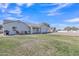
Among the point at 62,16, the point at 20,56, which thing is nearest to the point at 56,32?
the point at 62,16

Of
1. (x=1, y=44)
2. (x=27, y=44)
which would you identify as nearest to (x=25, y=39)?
(x=27, y=44)

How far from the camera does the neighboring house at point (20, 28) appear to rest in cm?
283

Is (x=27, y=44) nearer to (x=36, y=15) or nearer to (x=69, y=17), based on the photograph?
(x=36, y=15)

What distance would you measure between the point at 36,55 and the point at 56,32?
0.97ft

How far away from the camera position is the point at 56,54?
2.83 meters

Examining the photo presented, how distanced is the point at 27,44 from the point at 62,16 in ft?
1.42

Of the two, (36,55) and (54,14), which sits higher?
(54,14)

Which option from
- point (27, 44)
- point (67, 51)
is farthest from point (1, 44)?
point (67, 51)

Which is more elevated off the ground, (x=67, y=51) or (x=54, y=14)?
(x=54, y=14)

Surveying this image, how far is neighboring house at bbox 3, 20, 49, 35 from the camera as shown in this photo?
9.30ft

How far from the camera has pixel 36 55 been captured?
2832 millimetres

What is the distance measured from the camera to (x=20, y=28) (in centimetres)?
285

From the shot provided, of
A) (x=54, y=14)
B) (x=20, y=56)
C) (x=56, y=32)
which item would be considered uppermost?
(x=54, y=14)

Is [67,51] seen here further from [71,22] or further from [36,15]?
[36,15]
